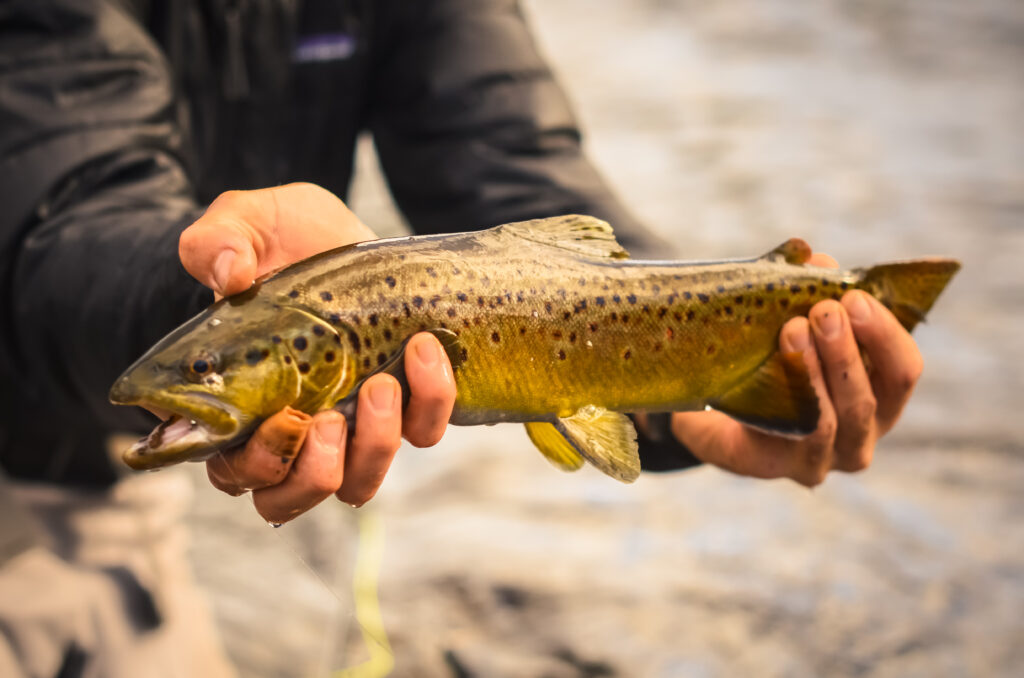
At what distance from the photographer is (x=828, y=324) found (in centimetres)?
92

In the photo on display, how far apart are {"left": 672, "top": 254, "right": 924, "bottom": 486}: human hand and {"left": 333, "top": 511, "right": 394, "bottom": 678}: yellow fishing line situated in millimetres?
850

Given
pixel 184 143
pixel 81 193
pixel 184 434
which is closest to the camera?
pixel 184 434

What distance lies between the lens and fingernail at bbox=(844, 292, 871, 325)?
0.94 metres

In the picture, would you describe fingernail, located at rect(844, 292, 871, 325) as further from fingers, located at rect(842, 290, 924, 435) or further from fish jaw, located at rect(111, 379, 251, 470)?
fish jaw, located at rect(111, 379, 251, 470)

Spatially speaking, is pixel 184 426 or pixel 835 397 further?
pixel 835 397

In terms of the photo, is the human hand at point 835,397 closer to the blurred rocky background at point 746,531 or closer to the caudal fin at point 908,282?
the caudal fin at point 908,282

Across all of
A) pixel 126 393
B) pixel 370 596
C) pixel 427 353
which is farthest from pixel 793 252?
pixel 370 596

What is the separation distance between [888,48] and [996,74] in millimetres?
537

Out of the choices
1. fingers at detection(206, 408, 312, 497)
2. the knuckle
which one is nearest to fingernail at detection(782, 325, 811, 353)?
the knuckle

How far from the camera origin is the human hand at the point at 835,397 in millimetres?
938

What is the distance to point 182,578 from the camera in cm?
194

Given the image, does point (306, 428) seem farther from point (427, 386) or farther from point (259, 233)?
point (259, 233)

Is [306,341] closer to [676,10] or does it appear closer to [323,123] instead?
[323,123]

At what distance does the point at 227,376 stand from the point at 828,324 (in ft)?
1.96
